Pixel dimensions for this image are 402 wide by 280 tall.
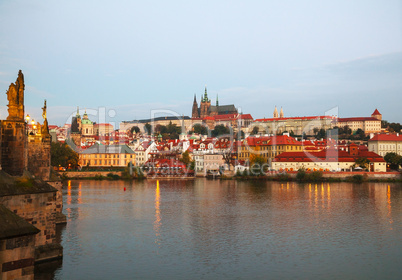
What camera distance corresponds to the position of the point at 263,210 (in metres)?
28.5

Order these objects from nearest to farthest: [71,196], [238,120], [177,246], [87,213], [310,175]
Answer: [177,246]
[87,213]
[71,196]
[310,175]
[238,120]

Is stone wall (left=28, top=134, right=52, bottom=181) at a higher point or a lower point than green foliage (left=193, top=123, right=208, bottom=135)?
lower

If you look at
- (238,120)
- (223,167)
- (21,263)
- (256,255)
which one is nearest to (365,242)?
(256,255)

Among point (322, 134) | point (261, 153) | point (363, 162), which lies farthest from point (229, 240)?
point (322, 134)

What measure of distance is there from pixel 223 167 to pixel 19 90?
193 feet

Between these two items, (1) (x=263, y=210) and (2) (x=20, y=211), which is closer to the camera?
(2) (x=20, y=211)

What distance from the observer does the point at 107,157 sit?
241 feet

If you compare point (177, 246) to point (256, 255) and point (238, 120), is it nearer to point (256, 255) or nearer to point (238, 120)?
point (256, 255)

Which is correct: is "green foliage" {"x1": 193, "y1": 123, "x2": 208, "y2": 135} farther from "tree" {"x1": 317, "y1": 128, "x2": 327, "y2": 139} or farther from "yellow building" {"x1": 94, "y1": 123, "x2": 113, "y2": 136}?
"tree" {"x1": 317, "y1": 128, "x2": 327, "y2": 139}

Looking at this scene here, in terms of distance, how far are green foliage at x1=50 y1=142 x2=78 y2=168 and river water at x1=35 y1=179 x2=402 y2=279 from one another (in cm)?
2638

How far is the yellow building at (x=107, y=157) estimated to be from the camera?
73.1 metres

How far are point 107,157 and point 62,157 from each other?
1549 cm

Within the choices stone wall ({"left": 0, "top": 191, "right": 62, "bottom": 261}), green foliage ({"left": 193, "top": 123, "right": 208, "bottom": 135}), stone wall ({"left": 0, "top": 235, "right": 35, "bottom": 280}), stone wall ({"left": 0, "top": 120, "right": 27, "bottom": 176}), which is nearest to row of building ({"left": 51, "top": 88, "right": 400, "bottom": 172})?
green foliage ({"left": 193, "top": 123, "right": 208, "bottom": 135})

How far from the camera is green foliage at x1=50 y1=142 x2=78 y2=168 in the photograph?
5716cm
